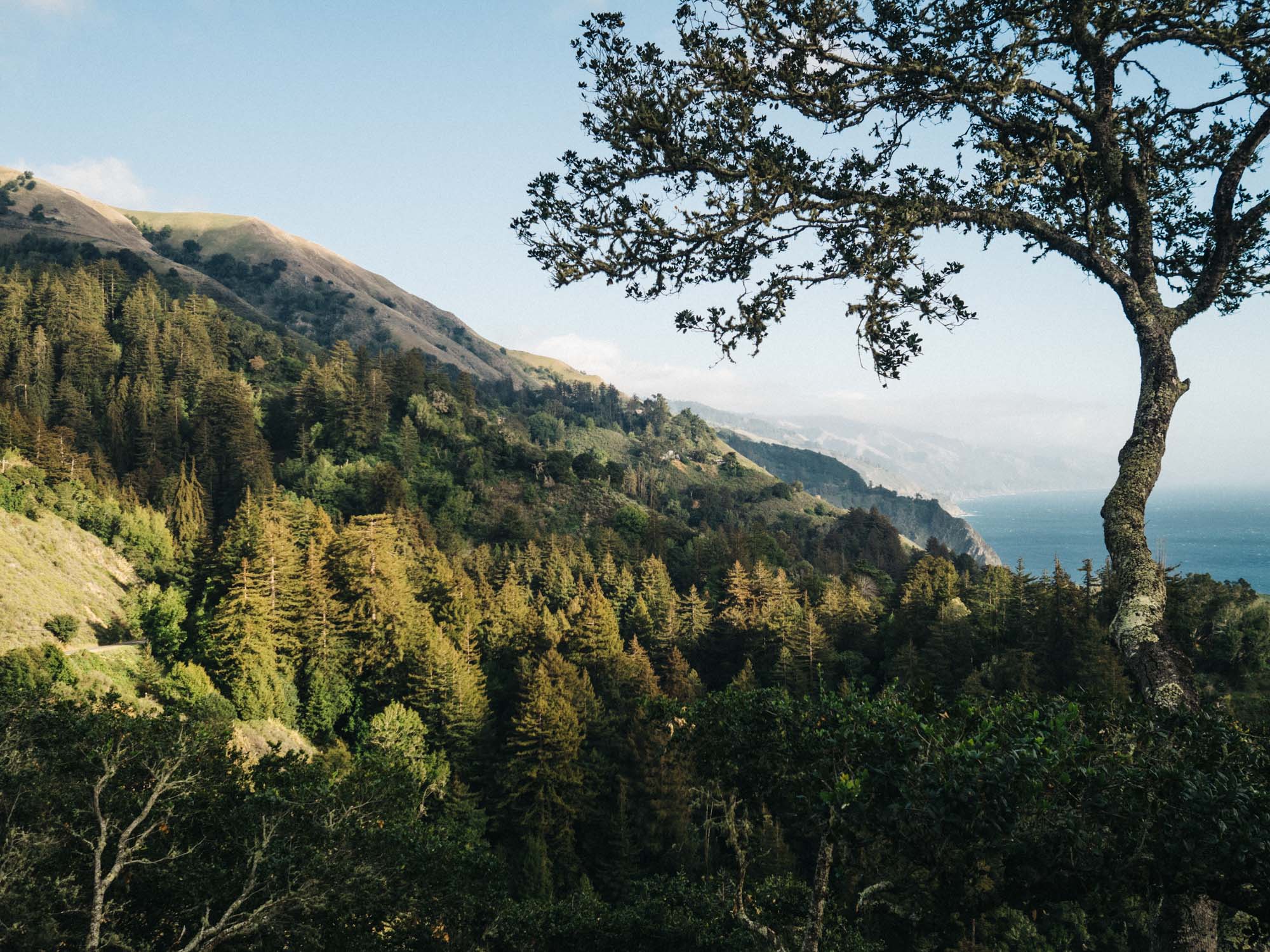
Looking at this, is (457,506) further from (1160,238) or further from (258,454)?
(1160,238)

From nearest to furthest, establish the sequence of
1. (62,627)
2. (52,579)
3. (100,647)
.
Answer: (62,627) < (100,647) < (52,579)

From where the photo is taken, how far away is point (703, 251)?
8188mm

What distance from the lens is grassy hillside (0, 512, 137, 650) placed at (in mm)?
39938

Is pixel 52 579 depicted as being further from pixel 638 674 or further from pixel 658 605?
pixel 658 605

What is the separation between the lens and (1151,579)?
21.5 ft

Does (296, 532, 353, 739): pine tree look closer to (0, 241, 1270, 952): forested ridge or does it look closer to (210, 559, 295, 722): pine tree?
(0, 241, 1270, 952): forested ridge

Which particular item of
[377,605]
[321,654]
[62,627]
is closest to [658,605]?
[377,605]

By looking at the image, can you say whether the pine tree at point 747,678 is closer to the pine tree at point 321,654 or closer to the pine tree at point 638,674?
the pine tree at point 638,674

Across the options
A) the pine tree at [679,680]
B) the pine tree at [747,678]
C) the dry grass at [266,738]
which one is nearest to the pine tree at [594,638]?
the pine tree at [679,680]

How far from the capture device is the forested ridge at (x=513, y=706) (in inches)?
203

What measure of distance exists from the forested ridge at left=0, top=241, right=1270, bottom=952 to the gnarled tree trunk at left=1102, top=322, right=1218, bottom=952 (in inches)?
17.6

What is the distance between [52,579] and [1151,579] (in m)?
61.9

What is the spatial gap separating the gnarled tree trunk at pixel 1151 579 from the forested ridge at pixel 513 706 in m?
0.45

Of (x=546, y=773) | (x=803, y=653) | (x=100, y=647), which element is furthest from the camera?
(x=803, y=653)
